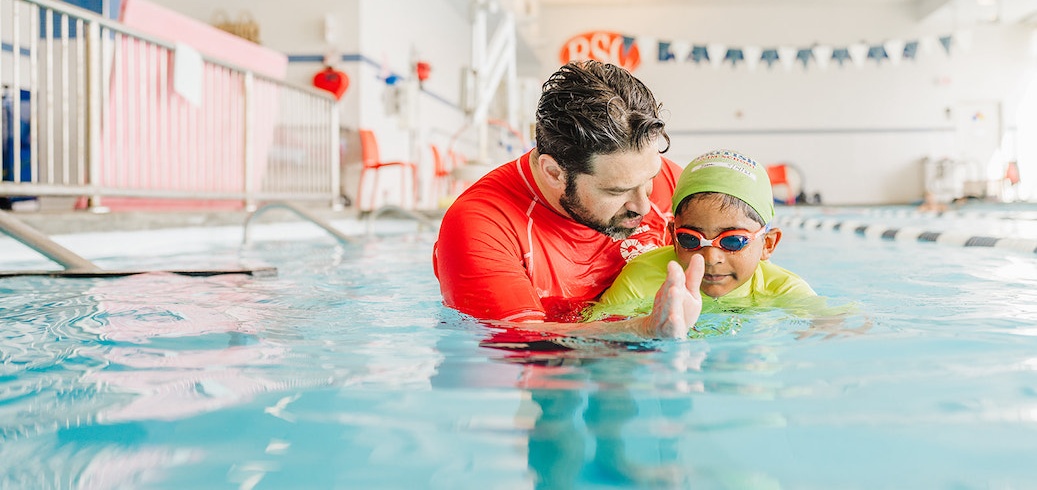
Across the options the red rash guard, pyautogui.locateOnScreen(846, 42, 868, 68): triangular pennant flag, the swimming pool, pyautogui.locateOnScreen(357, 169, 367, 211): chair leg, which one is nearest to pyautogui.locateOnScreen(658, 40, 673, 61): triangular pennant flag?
pyautogui.locateOnScreen(846, 42, 868, 68): triangular pennant flag

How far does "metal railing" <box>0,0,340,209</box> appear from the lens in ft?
15.4

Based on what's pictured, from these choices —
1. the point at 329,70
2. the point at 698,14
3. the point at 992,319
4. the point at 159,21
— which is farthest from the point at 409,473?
the point at 698,14

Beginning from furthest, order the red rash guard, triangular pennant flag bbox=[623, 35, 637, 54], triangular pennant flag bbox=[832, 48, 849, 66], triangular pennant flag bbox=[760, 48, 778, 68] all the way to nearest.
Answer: triangular pennant flag bbox=[832, 48, 849, 66]
triangular pennant flag bbox=[760, 48, 778, 68]
triangular pennant flag bbox=[623, 35, 637, 54]
the red rash guard

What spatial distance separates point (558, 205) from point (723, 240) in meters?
0.46

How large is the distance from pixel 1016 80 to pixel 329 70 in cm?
1526

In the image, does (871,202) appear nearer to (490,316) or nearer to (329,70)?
(329,70)

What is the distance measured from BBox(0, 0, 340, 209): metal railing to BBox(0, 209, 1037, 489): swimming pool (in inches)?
109

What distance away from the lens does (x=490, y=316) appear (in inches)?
78.2

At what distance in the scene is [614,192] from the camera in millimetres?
2115

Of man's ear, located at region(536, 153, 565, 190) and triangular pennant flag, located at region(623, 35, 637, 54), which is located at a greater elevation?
triangular pennant flag, located at region(623, 35, 637, 54)

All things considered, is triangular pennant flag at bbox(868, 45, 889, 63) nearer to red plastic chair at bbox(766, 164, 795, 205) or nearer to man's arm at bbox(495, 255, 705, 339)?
red plastic chair at bbox(766, 164, 795, 205)

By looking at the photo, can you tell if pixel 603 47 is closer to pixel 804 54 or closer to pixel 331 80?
pixel 804 54

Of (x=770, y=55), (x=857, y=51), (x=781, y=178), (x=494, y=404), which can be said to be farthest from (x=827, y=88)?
(x=494, y=404)

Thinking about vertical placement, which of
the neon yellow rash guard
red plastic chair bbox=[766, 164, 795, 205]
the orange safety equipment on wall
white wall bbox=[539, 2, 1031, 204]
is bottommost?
the neon yellow rash guard
